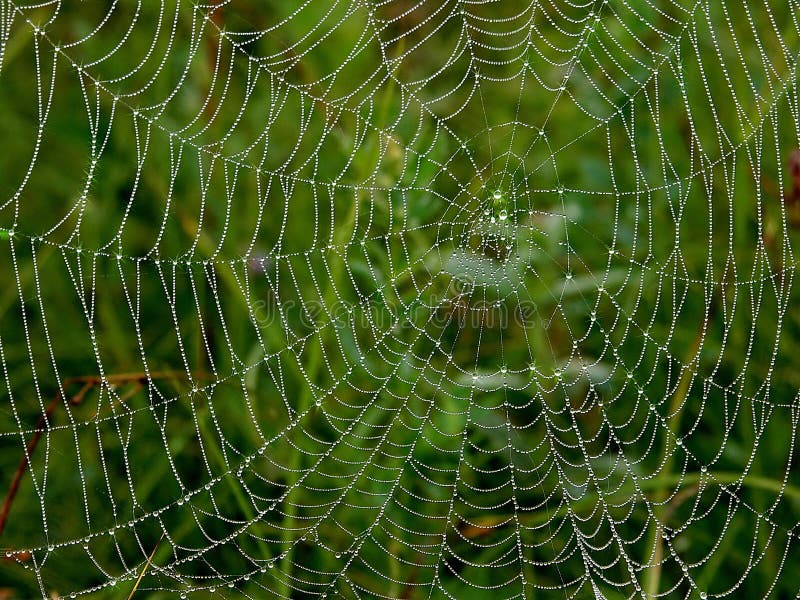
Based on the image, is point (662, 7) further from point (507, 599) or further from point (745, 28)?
point (507, 599)

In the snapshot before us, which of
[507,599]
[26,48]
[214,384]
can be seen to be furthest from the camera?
[26,48]

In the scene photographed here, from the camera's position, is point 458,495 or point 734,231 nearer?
point 458,495

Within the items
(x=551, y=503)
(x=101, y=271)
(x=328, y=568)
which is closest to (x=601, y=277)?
(x=551, y=503)

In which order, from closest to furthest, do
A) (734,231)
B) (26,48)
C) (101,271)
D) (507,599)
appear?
(507,599) < (734,231) < (101,271) < (26,48)

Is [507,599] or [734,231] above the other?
[734,231]

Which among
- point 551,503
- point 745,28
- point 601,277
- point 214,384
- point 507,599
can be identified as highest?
point 745,28

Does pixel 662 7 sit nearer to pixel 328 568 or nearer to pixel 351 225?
pixel 351 225

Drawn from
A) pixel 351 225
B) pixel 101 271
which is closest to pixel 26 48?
pixel 101 271
